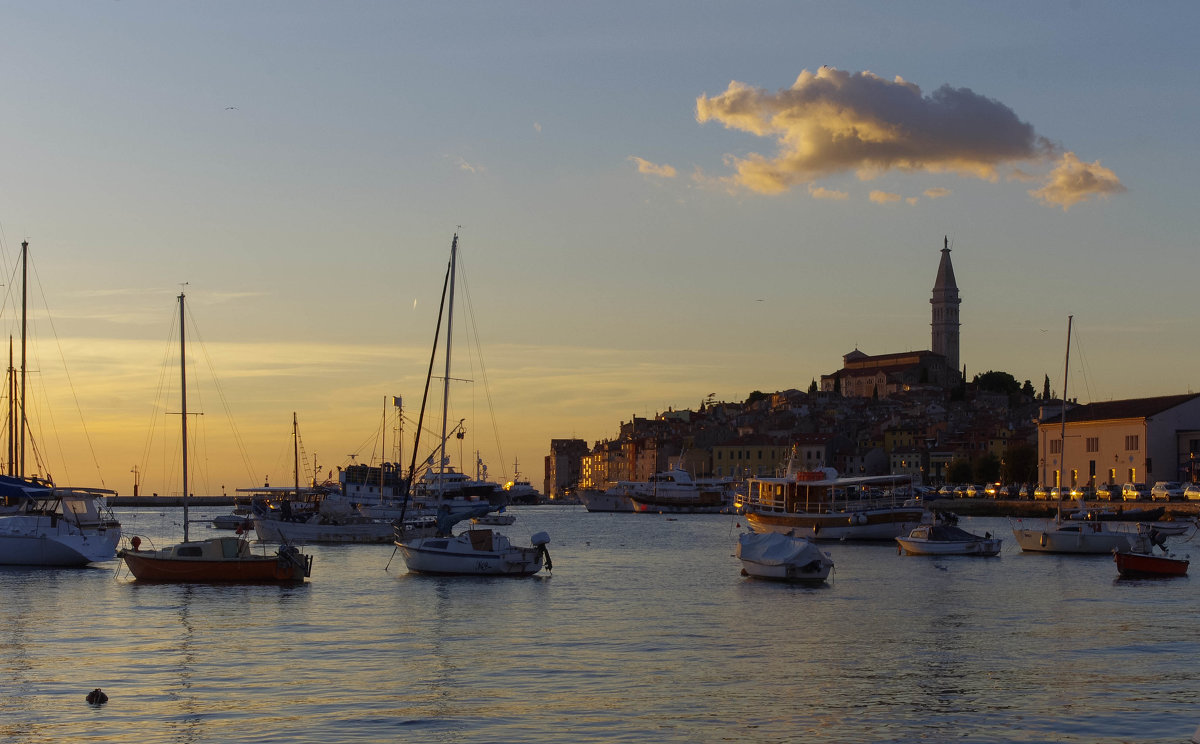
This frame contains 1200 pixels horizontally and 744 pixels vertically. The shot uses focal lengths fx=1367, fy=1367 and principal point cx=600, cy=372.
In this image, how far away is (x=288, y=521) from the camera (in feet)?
211

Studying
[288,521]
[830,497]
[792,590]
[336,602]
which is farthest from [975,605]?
[288,521]

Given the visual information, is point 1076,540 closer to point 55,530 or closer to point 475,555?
point 475,555

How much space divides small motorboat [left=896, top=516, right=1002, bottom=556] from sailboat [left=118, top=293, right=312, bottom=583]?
85.1ft

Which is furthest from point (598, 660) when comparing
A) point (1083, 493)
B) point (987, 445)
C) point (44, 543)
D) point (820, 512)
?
point (987, 445)

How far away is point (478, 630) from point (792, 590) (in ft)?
42.4

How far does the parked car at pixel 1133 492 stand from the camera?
9738 cm

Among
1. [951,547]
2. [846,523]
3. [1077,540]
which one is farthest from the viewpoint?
[846,523]

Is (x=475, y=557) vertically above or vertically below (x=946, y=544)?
above

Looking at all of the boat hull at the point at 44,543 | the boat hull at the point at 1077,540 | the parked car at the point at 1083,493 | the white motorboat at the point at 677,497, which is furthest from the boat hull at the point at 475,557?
the white motorboat at the point at 677,497

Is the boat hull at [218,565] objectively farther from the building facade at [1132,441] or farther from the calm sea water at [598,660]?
the building facade at [1132,441]

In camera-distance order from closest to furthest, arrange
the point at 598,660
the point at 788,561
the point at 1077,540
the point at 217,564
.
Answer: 1. the point at 598,660
2. the point at 217,564
3. the point at 788,561
4. the point at 1077,540

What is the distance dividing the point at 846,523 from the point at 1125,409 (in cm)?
5677

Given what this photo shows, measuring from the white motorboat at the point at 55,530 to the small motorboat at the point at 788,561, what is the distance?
73.4 feet

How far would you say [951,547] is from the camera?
55.0 m
